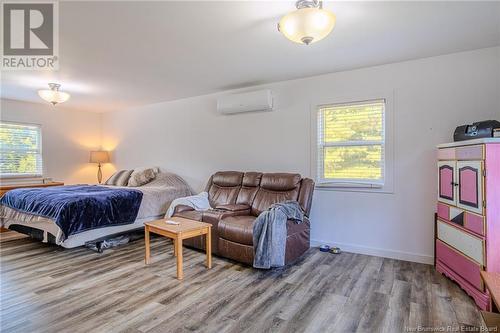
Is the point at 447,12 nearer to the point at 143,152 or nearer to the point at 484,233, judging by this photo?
the point at 484,233

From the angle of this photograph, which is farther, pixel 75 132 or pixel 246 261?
pixel 75 132

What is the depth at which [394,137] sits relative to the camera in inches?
132

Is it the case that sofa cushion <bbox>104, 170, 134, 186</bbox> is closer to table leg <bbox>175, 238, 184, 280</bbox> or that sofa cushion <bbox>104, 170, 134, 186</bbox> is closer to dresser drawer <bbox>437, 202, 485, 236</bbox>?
table leg <bbox>175, 238, 184, 280</bbox>

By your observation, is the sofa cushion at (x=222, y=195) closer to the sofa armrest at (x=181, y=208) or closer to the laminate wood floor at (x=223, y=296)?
the sofa armrest at (x=181, y=208)

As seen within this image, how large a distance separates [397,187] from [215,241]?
2300mm

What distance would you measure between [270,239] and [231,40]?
2.04 meters

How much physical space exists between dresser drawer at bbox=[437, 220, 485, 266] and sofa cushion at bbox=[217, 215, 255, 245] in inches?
77.3

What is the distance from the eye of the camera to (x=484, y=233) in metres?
2.23

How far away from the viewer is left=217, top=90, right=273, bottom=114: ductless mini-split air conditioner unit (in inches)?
158

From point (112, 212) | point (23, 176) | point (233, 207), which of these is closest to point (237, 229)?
point (233, 207)

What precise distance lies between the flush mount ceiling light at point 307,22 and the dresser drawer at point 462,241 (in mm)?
2116

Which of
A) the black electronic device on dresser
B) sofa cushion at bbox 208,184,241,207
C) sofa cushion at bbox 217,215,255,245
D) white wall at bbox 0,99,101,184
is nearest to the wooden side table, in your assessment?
sofa cushion at bbox 217,215,255,245

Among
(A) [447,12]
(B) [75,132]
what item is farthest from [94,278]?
(B) [75,132]

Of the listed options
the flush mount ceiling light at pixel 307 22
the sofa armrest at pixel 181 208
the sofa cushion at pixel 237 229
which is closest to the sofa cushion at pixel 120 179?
the sofa armrest at pixel 181 208
